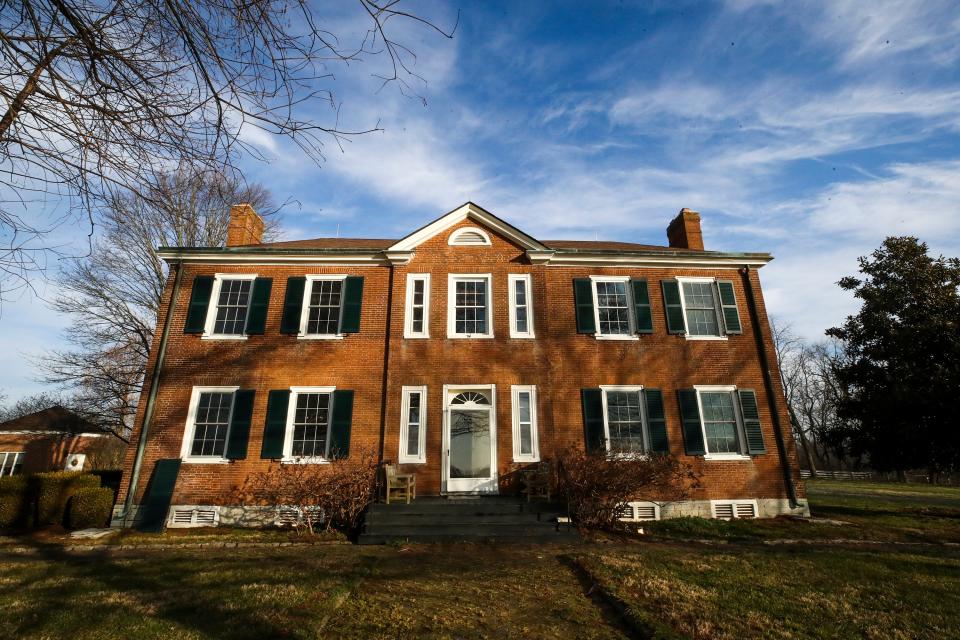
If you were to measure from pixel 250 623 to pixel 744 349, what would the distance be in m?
13.3

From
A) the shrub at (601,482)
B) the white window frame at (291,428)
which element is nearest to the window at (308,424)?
the white window frame at (291,428)

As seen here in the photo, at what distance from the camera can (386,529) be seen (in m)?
9.39

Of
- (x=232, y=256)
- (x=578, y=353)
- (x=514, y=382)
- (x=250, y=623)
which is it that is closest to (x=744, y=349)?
(x=578, y=353)

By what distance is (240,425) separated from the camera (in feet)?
37.7

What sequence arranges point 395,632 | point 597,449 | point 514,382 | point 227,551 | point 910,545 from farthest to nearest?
point 514,382, point 597,449, point 910,545, point 227,551, point 395,632

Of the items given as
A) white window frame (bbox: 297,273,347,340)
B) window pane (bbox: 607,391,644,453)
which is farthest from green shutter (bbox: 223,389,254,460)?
window pane (bbox: 607,391,644,453)

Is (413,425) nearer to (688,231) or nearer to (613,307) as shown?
(613,307)

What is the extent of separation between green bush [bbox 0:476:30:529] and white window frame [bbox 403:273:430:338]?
9942 mm

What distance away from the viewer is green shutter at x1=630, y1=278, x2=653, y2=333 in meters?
12.9

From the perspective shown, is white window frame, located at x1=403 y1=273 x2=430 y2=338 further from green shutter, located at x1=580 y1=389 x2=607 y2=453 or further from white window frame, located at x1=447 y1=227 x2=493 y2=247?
green shutter, located at x1=580 y1=389 x2=607 y2=453

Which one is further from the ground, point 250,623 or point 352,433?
point 352,433

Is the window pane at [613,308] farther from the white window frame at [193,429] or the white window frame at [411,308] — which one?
the white window frame at [193,429]

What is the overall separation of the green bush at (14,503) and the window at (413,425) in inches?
361

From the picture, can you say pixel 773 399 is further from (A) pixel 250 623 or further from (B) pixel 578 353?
(A) pixel 250 623
